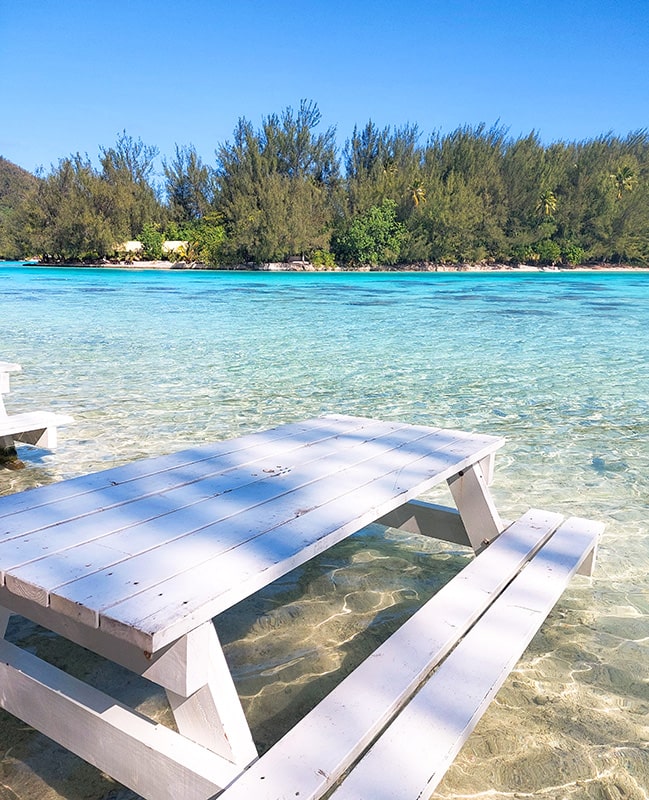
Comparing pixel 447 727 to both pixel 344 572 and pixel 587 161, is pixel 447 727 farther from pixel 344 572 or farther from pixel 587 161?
pixel 587 161

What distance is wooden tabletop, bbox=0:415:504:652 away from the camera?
1.08m

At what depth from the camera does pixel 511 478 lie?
157 inches

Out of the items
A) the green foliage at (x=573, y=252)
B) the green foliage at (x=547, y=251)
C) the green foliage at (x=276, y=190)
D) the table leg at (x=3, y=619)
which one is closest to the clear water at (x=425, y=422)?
the table leg at (x=3, y=619)

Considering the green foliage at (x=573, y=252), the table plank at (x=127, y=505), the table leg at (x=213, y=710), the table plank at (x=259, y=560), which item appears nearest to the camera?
the table plank at (x=259, y=560)

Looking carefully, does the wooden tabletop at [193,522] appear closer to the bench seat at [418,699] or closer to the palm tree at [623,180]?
the bench seat at [418,699]

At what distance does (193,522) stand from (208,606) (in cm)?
38

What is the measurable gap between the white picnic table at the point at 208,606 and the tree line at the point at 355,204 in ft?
148

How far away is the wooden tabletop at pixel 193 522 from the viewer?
1080 millimetres

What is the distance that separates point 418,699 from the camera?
1.30 m

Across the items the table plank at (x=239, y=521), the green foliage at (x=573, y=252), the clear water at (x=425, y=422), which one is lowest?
the clear water at (x=425, y=422)

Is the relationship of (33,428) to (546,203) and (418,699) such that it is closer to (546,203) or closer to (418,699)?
(418,699)

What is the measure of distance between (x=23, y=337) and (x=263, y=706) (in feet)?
33.3

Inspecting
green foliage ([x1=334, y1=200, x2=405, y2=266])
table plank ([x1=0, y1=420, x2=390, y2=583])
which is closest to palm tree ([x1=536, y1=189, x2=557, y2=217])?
green foliage ([x1=334, y1=200, x2=405, y2=266])

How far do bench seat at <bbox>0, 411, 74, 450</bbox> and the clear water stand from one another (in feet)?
0.80
